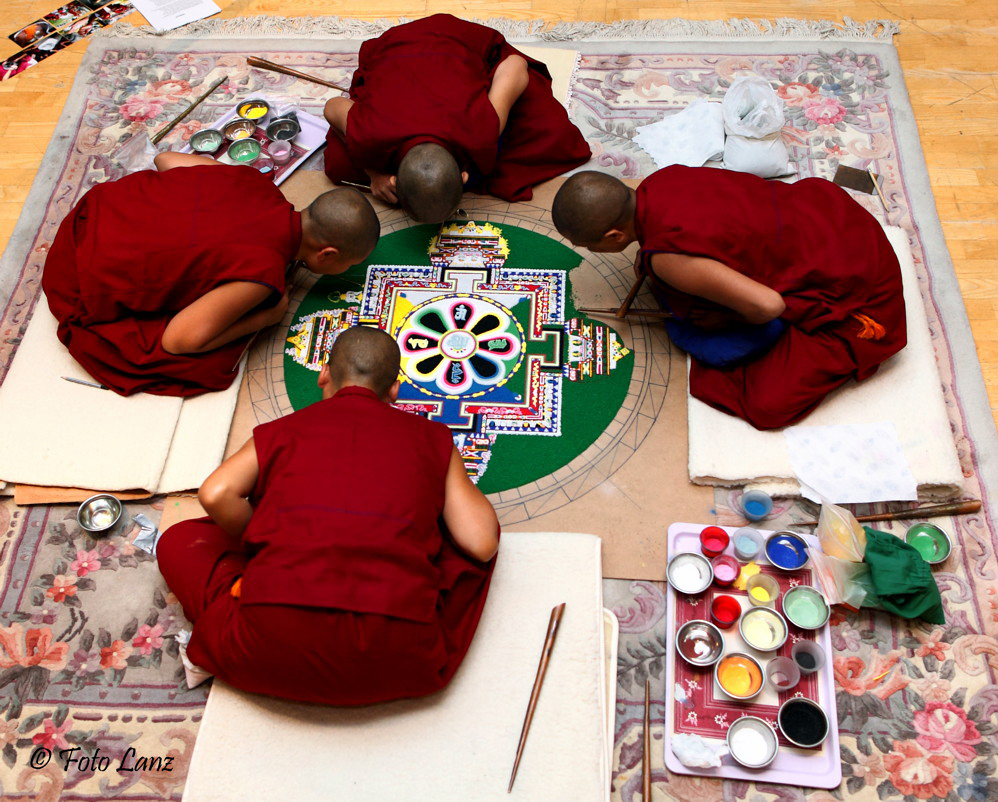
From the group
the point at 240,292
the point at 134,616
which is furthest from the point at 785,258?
the point at 134,616

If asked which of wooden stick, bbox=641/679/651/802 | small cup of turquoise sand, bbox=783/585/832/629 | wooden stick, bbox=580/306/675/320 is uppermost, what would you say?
wooden stick, bbox=580/306/675/320

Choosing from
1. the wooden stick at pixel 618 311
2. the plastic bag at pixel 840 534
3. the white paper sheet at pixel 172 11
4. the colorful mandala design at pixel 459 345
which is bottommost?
the plastic bag at pixel 840 534

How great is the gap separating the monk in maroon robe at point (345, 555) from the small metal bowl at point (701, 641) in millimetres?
752

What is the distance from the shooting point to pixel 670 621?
3.20 metres

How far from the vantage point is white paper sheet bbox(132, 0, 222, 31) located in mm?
5266

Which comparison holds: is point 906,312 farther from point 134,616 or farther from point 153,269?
point 134,616

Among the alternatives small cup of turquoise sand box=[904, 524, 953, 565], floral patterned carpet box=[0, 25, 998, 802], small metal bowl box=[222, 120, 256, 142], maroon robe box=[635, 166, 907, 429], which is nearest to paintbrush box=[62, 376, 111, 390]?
floral patterned carpet box=[0, 25, 998, 802]

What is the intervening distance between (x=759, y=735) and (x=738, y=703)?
122 mm

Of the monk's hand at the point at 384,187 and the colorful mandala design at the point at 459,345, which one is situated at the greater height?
the monk's hand at the point at 384,187

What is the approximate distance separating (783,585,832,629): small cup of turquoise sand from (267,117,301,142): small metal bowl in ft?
11.1

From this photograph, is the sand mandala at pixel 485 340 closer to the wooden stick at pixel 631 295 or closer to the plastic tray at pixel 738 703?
the wooden stick at pixel 631 295

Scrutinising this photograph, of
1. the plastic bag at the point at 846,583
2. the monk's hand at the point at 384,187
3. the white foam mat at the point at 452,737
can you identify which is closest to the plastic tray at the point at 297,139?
the monk's hand at the point at 384,187

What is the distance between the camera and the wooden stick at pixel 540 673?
2936mm

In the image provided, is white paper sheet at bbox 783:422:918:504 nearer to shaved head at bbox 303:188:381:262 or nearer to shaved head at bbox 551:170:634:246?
shaved head at bbox 551:170:634:246
